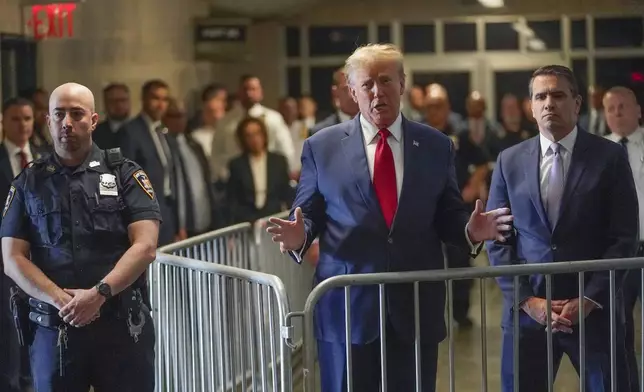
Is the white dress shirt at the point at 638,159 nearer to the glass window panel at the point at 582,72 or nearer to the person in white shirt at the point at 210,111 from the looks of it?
the glass window panel at the point at 582,72

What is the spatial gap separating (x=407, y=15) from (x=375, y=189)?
4.81 metres

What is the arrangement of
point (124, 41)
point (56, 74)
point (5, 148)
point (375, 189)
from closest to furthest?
point (375, 189) < point (5, 148) < point (56, 74) < point (124, 41)

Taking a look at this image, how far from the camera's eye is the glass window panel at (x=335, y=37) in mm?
8164

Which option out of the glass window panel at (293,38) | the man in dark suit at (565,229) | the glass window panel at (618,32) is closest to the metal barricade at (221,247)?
the man in dark suit at (565,229)

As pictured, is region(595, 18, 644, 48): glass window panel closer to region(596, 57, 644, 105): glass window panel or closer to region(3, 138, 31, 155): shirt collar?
region(596, 57, 644, 105): glass window panel

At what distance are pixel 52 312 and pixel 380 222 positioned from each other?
114cm

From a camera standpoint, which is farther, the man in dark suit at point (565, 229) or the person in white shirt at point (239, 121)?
the person in white shirt at point (239, 121)

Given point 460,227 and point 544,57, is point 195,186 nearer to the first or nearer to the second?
point 544,57

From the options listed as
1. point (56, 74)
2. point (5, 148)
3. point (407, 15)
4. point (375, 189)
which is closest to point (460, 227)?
point (375, 189)

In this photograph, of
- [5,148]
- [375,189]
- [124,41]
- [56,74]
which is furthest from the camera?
[124,41]

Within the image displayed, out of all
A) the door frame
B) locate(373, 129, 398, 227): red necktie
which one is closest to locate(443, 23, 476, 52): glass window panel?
the door frame

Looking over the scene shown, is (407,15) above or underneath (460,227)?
above

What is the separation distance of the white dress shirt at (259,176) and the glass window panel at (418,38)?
1.38 metres

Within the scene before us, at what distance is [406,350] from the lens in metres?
3.53
